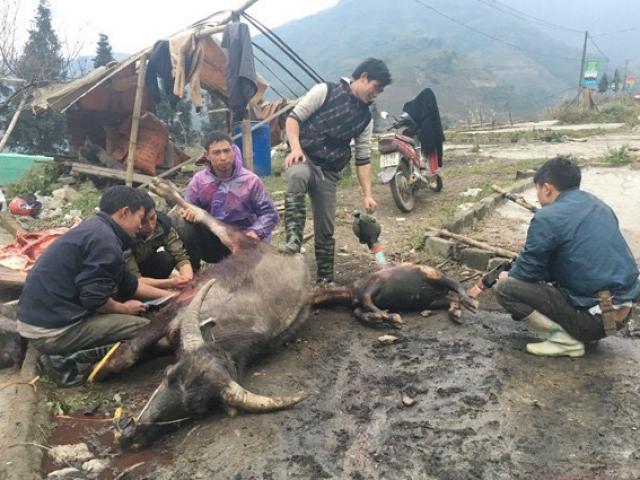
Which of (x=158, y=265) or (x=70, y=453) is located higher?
(x=158, y=265)

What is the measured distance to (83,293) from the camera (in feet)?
11.1

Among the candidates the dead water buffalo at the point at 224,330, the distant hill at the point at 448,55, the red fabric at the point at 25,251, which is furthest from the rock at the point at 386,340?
the distant hill at the point at 448,55

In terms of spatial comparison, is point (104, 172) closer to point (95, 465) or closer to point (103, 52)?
point (95, 465)

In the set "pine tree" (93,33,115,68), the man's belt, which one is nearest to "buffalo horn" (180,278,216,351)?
the man's belt

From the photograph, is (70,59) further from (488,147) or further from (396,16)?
(396,16)

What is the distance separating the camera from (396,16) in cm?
17975

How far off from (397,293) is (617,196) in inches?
211

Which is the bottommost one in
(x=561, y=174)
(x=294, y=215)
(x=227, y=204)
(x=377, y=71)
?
(x=294, y=215)

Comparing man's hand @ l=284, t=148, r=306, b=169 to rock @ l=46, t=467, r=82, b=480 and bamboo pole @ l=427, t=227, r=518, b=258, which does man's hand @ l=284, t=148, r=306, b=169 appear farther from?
rock @ l=46, t=467, r=82, b=480

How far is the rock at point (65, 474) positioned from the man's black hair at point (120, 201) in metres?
1.67

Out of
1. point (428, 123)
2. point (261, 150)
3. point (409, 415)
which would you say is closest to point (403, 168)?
point (428, 123)

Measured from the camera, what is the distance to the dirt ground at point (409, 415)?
273 centimetres

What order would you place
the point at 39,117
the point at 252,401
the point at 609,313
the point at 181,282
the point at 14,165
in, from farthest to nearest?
the point at 39,117 < the point at 14,165 < the point at 181,282 < the point at 609,313 < the point at 252,401

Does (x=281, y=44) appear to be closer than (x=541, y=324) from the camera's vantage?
No
